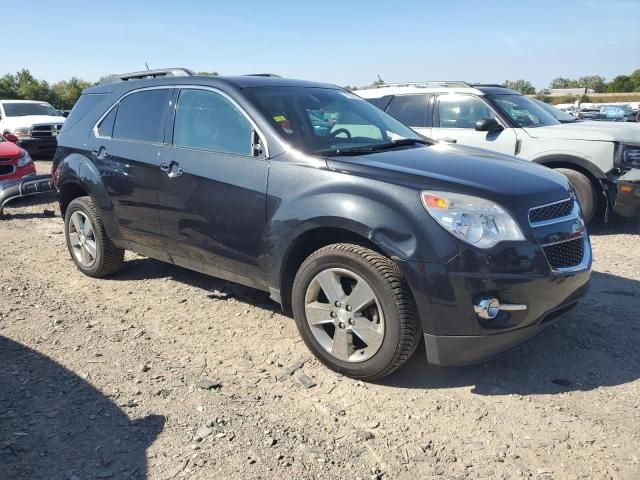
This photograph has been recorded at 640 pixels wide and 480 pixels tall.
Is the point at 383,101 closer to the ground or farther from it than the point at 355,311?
farther from it

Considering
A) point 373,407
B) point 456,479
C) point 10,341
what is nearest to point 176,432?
point 373,407

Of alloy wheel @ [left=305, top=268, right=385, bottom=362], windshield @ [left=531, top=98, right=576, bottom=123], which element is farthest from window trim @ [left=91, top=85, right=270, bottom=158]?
windshield @ [left=531, top=98, right=576, bottom=123]

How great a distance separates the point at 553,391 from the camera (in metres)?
3.21

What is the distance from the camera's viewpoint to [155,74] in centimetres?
511

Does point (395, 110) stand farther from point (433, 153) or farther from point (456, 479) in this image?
point (456, 479)

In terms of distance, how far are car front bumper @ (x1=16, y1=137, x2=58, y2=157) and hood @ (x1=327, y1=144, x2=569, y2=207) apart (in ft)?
45.9

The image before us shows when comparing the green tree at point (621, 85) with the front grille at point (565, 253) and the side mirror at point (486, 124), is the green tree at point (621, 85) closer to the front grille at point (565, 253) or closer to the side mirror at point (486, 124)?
the side mirror at point (486, 124)

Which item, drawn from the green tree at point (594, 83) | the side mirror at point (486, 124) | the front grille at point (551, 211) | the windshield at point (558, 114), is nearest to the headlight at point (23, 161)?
the side mirror at point (486, 124)

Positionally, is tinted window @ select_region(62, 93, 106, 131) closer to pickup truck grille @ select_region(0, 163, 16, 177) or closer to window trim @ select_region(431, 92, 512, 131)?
window trim @ select_region(431, 92, 512, 131)

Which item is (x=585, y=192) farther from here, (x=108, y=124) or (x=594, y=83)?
(x=594, y=83)

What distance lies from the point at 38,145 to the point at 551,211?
49.4ft

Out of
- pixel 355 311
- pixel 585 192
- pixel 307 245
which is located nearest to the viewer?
pixel 355 311

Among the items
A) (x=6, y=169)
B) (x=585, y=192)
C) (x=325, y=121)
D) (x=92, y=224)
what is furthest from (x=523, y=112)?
(x=6, y=169)

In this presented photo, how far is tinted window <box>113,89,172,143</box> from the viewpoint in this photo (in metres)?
4.45
